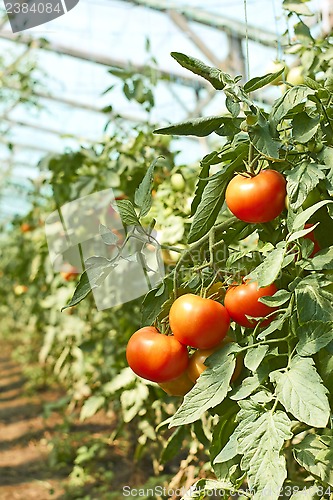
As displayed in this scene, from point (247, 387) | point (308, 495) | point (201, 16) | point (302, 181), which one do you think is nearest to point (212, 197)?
point (302, 181)

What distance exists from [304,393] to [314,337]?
0.21ft

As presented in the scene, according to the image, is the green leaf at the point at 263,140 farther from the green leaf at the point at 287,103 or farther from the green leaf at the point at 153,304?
the green leaf at the point at 153,304

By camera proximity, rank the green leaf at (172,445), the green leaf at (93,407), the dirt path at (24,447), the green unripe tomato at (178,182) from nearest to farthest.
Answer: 1. the green leaf at (172,445)
2. the green unripe tomato at (178,182)
3. the green leaf at (93,407)
4. the dirt path at (24,447)

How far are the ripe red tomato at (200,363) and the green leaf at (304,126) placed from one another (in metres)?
0.24

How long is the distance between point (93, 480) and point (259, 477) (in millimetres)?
2069

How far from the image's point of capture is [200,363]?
0.70 metres

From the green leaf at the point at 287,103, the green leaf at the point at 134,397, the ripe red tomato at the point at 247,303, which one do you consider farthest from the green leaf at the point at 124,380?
the green leaf at the point at 287,103

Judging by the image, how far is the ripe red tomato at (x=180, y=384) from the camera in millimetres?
747

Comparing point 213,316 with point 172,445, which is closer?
point 213,316

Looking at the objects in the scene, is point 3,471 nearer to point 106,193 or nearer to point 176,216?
point 106,193

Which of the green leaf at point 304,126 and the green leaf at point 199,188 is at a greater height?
the green leaf at point 304,126

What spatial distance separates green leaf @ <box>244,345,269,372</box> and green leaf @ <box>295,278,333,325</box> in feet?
0.18

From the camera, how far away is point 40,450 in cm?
310

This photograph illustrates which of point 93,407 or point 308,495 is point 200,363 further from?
point 93,407
